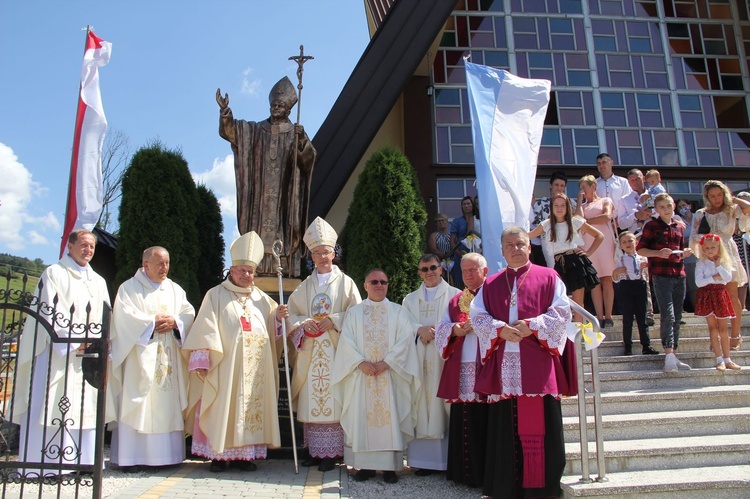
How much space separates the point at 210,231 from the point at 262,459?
456 cm

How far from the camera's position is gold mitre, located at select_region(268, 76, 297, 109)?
7148 mm

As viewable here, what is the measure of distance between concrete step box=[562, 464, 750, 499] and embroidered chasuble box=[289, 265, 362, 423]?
7.04 ft

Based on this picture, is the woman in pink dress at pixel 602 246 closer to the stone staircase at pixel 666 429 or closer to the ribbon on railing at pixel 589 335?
the stone staircase at pixel 666 429

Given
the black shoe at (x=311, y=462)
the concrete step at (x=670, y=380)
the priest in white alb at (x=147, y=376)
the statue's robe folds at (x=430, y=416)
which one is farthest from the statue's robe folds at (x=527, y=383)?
the priest in white alb at (x=147, y=376)

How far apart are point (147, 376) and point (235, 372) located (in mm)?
752

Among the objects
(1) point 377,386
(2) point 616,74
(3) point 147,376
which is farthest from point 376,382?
(2) point 616,74

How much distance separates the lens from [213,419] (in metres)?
5.38

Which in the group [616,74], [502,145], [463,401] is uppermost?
[616,74]

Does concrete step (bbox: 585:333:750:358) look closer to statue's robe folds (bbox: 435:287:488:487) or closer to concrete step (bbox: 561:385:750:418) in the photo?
concrete step (bbox: 561:385:750:418)

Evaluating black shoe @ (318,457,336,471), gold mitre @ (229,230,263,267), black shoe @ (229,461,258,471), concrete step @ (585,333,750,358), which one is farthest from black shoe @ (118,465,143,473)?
concrete step @ (585,333,750,358)

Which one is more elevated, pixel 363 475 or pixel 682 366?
pixel 682 366

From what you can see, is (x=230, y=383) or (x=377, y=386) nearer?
(x=377, y=386)

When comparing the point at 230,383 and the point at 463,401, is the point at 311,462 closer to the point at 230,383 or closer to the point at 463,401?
the point at 230,383

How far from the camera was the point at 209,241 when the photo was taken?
31.4ft
